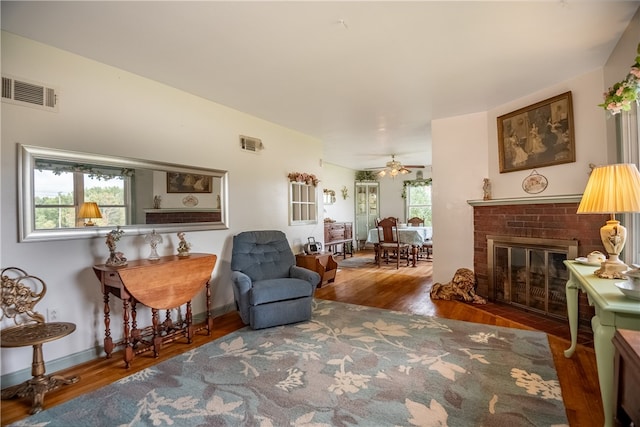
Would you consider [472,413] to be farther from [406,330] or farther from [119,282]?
[119,282]

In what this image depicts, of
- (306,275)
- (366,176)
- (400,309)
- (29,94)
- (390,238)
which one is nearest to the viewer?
(29,94)

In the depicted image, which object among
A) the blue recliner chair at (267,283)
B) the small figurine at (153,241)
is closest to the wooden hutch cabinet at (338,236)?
the blue recliner chair at (267,283)

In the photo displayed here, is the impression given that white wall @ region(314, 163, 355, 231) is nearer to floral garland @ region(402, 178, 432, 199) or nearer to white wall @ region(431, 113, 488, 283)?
floral garland @ region(402, 178, 432, 199)

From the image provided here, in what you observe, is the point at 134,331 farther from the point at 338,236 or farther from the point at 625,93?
the point at 338,236

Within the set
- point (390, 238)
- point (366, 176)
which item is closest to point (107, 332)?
point (390, 238)

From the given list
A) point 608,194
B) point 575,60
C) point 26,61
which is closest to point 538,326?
point 608,194

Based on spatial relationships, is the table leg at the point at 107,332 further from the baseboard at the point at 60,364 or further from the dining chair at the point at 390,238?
the dining chair at the point at 390,238

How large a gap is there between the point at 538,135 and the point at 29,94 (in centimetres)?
454

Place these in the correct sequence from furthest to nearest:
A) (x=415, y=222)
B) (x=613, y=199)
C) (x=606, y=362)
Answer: (x=415, y=222)
(x=613, y=199)
(x=606, y=362)

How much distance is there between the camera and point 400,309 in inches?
136

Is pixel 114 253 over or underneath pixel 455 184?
underneath

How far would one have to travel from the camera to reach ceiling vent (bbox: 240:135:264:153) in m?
3.69

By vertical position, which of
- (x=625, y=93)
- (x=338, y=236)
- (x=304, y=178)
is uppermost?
(x=625, y=93)

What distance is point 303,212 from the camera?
15.5 ft
